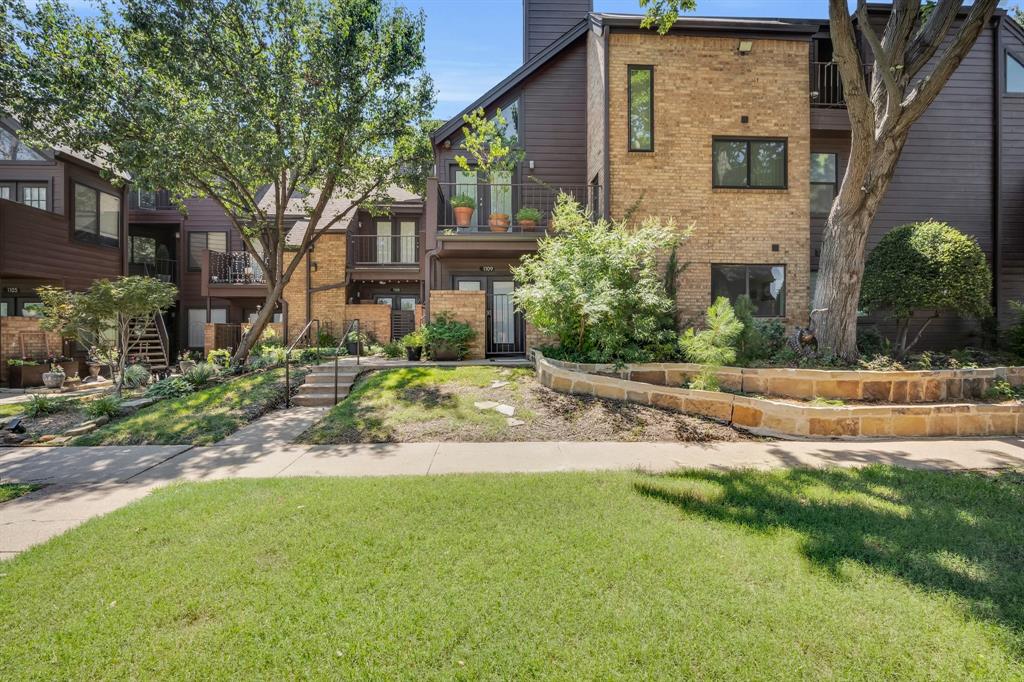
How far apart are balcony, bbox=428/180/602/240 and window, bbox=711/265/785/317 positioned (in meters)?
3.29

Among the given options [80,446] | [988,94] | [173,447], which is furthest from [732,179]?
[80,446]

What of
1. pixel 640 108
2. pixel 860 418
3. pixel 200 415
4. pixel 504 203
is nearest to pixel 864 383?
pixel 860 418

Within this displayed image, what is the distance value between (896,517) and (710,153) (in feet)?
29.6

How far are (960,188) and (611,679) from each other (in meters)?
15.7

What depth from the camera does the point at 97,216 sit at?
52.5ft

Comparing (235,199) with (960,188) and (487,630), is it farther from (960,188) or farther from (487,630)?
(960,188)

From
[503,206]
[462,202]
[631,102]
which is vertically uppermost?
[631,102]

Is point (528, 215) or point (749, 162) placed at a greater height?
point (749, 162)

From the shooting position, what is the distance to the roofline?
1184cm

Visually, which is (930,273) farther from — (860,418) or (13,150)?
(13,150)

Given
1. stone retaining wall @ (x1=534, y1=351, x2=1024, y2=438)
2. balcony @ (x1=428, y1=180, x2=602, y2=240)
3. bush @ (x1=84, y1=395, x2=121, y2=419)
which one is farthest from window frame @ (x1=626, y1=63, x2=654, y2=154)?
bush @ (x1=84, y1=395, x2=121, y2=419)

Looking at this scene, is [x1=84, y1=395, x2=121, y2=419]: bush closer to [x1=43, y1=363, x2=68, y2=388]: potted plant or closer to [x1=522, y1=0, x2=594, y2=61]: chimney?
[x1=43, y1=363, x2=68, y2=388]: potted plant

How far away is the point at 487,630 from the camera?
2320 millimetres

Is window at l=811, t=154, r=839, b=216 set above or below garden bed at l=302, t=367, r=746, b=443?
above
